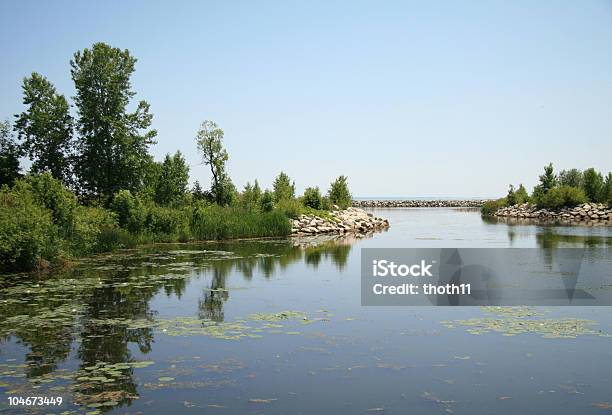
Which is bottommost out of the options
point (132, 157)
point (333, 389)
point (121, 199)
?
point (333, 389)

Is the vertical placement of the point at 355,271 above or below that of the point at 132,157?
below

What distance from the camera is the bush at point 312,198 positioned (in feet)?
160

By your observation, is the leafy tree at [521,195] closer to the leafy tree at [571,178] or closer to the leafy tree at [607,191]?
the leafy tree at [571,178]

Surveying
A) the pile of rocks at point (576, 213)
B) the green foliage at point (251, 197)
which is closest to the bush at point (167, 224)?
the green foliage at point (251, 197)

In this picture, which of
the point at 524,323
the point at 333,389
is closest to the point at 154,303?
the point at 333,389

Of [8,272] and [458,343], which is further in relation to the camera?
[8,272]

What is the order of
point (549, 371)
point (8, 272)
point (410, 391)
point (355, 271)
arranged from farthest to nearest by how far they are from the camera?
point (355, 271)
point (8, 272)
point (549, 371)
point (410, 391)

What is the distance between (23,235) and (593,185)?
64.4 metres

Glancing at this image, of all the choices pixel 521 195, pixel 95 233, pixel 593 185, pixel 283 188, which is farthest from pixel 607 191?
pixel 95 233

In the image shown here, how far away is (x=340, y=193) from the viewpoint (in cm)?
5669

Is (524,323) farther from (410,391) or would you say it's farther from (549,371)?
(410,391)

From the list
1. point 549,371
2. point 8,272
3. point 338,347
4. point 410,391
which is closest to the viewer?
point 410,391

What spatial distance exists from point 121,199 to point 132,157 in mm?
6217

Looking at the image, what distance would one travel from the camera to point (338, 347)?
9492 mm
